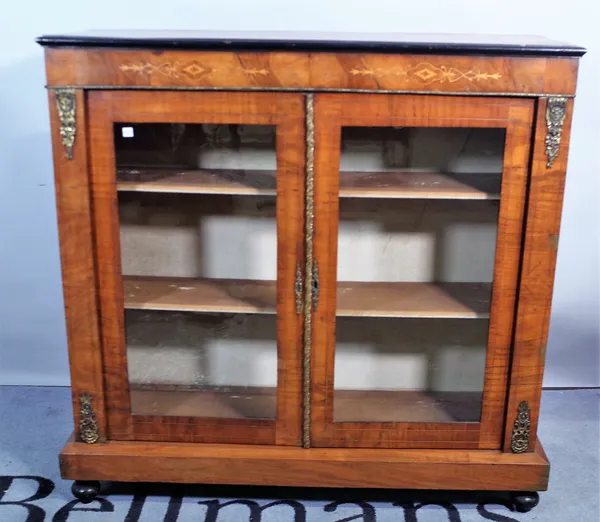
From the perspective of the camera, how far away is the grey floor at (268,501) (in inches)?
52.6

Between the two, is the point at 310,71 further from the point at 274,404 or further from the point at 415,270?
the point at 274,404

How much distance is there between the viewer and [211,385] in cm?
140

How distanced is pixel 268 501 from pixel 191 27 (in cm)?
106

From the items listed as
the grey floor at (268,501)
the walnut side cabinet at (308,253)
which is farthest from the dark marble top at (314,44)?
the grey floor at (268,501)

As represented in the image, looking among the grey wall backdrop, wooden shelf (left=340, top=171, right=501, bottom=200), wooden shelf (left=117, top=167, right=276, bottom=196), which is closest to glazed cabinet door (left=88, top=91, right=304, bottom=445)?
wooden shelf (left=117, top=167, right=276, bottom=196)

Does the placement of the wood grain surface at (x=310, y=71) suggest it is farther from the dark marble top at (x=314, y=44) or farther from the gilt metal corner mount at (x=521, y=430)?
the gilt metal corner mount at (x=521, y=430)

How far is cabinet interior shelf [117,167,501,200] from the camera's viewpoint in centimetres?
123

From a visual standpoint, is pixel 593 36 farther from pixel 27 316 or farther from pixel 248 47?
pixel 27 316

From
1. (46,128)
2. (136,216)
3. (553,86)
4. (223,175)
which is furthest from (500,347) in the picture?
(46,128)

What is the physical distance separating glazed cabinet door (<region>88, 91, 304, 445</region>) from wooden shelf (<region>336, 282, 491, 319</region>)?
11 centimetres

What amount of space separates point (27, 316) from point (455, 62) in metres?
1.27

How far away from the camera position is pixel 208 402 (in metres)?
1.38

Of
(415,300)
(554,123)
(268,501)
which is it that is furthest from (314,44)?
(268,501)

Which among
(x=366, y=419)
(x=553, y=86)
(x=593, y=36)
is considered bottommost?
(x=366, y=419)
